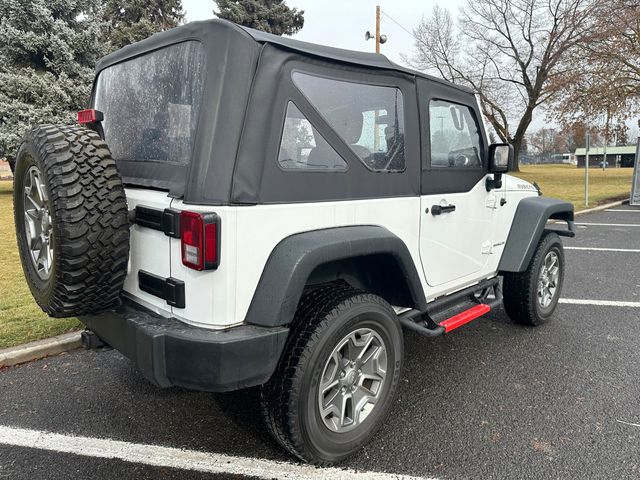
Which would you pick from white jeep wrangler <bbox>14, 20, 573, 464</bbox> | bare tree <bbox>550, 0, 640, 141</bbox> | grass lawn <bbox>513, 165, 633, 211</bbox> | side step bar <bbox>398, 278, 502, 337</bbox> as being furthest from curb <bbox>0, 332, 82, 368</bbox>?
bare tree <bbox>550, 0, 640, 141</bbox>

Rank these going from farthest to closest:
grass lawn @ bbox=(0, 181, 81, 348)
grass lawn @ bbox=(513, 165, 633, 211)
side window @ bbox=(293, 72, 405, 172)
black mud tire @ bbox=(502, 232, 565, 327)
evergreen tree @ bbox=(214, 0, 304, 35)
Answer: evergreen tree @ bbox=(214, 0, 304, 35), grass lawn @ bbox=(513, 165, 633, 211), black mud tire @ bbox=(502, 232, 565, 327), grass lawn @ bbox=(0, 181, 81, 348), side window @ bbox=(293, 72, 405, 172)

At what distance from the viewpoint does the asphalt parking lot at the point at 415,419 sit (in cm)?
233

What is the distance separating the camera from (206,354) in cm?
190

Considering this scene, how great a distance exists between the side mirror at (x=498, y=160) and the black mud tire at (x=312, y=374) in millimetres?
1531

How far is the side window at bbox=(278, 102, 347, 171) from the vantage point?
214 cm

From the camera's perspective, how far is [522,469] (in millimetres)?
2301

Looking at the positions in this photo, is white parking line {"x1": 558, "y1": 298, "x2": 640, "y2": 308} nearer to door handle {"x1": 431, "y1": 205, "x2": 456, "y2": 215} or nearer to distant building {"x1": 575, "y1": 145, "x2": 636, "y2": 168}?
door handle {"x1": 431, "y1": 205, "x2": 456, "y2": 215}

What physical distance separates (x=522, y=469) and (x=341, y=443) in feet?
2.88

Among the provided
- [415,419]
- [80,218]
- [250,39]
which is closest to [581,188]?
[415,419]

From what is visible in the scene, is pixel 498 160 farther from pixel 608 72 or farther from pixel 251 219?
pixel 608 72

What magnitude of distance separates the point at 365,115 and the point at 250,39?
76cm

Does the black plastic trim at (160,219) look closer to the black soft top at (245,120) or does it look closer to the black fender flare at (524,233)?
the black soft top at (245,120)

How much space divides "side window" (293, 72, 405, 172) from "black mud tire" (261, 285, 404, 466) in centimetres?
74

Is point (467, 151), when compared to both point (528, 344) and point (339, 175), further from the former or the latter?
point (528, 344)
